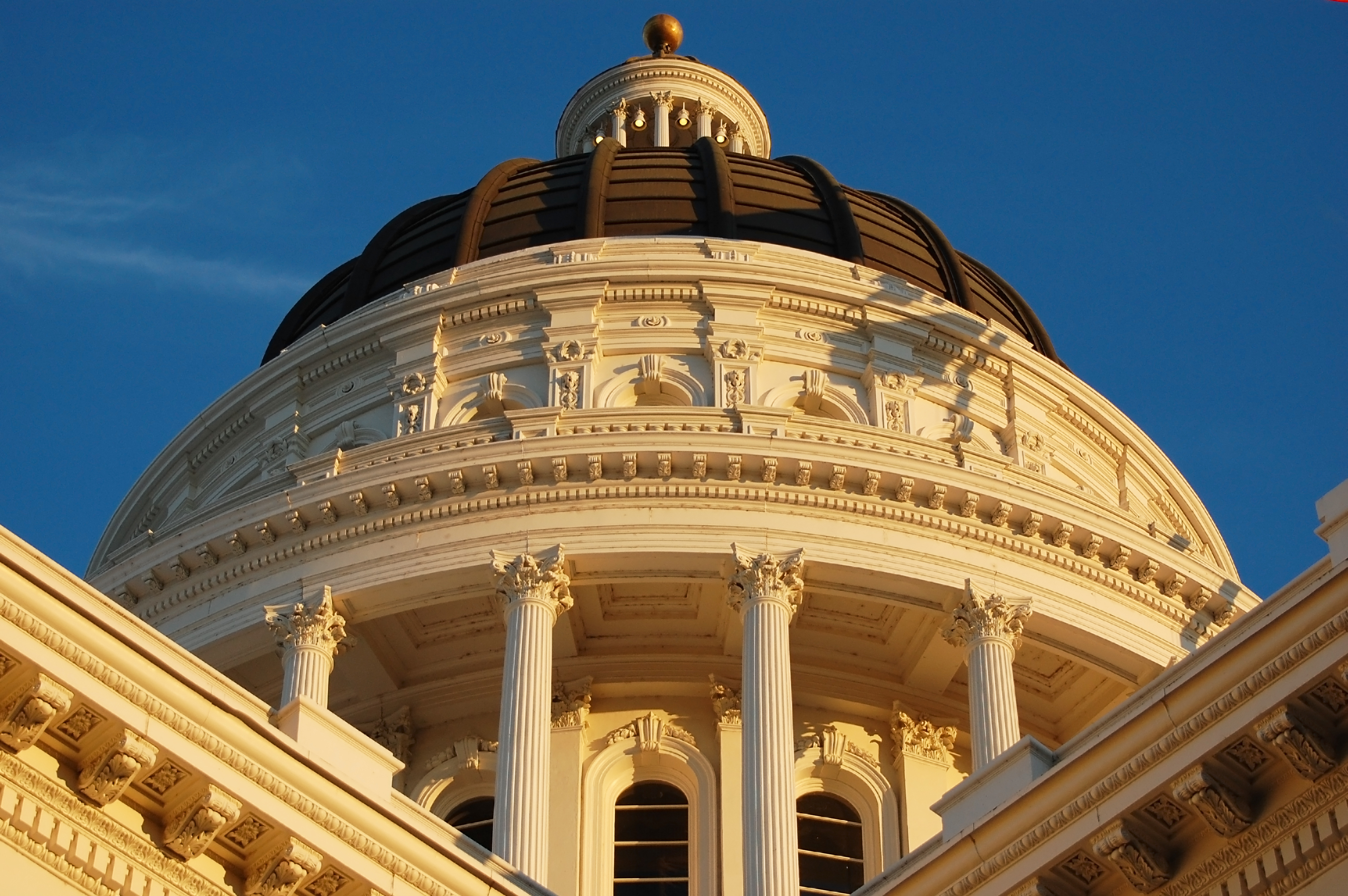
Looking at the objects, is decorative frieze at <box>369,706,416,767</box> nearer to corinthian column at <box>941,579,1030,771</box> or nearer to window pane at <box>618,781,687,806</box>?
window pane at <box>618,781,687,806</box>

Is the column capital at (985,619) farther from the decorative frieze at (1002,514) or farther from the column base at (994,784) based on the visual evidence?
the column base at (994,784)

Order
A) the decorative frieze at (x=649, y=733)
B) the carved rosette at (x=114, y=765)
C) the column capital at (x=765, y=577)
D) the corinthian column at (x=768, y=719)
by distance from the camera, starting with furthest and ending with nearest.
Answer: the decorative frieze at (x=649, y=733), the column capital at (x=765, y=577), the corinthian column at (x=768, y=719), the carved rosette at (x=114, y=765)

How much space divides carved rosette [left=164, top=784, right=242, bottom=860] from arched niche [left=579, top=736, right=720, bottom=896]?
20559 millimetres

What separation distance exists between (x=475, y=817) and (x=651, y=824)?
2730 millimetres

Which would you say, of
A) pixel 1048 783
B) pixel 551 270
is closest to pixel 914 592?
pixel 551 270

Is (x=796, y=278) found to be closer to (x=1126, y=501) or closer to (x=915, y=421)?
(x=915, y=421)

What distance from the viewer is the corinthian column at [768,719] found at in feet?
110

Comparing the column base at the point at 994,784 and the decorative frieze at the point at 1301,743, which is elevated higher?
the column base at the point at 994,784

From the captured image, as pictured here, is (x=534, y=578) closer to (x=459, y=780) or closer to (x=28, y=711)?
(x=459, y=780)

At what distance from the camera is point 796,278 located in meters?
43.3

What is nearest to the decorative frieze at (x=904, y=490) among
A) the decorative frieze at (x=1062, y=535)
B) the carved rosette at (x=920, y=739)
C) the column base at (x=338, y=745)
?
the decorative frieze at (x=1062, y=535)

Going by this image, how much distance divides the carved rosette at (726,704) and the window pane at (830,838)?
6.09 ft

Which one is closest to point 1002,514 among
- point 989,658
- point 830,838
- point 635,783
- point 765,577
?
point 989,658

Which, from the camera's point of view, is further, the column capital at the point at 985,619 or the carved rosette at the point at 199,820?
the column capital at the point at 985,619
